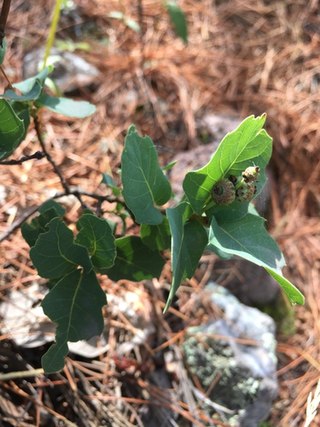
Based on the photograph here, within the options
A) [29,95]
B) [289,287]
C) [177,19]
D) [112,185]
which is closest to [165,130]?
[177,19]

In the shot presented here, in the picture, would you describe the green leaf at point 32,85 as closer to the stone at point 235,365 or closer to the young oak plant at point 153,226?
the young oak plant at point 153,226

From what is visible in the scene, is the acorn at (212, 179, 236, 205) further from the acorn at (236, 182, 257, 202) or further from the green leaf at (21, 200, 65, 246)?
the green leaf at (21, 200, 65, 246)

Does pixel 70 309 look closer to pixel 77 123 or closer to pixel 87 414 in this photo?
pixel 87 414

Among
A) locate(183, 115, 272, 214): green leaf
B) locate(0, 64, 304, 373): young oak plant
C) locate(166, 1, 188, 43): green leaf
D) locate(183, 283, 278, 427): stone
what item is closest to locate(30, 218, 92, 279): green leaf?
locate(0, 64, 304, 373): young oak plant

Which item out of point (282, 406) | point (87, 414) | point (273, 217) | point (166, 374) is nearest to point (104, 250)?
point (87, 414)

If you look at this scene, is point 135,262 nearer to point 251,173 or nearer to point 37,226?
point 37,226

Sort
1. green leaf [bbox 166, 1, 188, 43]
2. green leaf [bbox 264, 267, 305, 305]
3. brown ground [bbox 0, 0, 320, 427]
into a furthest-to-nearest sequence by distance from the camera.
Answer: green leaf [bbox 166, 1, 188, 43], brown ground [bbox 0, 0, 320, 427], green leaf [bbox 264, 267, 305, 305]
